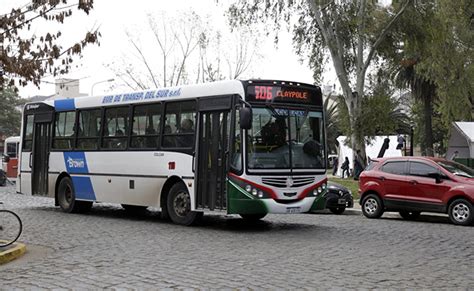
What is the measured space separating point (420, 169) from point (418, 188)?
504 millimetres

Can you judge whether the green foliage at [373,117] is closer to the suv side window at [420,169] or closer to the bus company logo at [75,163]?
the suv side window at [420,169]

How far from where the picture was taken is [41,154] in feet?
61.5

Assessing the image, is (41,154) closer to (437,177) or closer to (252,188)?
(252,188)

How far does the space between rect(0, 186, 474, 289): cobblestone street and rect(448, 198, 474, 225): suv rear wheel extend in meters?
0.36

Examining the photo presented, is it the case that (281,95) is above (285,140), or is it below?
above

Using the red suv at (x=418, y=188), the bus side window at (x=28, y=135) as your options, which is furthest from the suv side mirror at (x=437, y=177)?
the bus side window at (x=28, y=135)

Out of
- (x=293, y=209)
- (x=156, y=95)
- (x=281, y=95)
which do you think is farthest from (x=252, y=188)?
(x=156, y=95)

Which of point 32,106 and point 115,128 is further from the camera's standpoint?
point 32,106

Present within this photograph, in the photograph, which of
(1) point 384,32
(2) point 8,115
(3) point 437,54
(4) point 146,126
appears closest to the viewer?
(4) point 146,126

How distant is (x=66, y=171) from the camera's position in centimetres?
1781

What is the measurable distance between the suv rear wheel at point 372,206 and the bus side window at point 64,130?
8335mm

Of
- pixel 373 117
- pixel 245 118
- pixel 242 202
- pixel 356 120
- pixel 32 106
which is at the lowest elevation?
pixel 242 202

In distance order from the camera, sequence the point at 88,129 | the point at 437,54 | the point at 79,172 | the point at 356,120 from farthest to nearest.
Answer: the point at 437,54, the point at 356,120, the point at 79,172, the point at 88,129

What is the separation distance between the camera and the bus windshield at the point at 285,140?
517 inches
